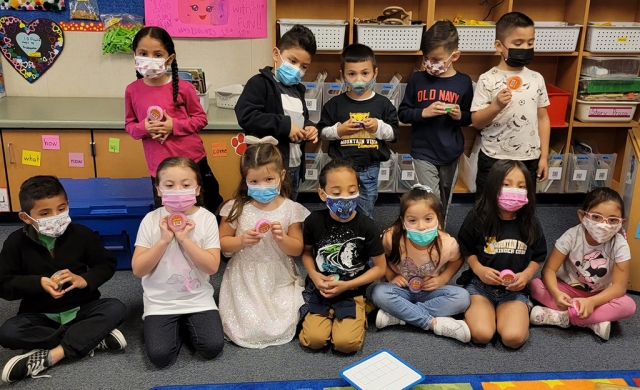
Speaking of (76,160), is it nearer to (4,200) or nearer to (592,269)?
(4,200)

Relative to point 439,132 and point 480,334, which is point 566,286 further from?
point 439,132

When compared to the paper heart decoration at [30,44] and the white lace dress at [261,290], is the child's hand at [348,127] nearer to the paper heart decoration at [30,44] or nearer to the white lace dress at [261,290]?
the white lace dress at [261,290]

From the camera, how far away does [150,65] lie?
8.39 ft

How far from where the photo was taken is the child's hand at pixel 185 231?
2.26m

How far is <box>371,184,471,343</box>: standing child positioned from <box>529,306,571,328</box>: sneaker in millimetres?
300

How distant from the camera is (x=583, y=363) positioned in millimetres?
2293

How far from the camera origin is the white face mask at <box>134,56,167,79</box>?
2.56 meters

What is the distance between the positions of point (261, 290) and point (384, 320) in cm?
53

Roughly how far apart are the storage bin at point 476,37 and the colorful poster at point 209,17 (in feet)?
4.13

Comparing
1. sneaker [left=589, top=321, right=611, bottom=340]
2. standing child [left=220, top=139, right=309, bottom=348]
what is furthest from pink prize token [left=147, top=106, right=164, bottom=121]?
sneaker [left=589, top=321, right=611, bottom=340]

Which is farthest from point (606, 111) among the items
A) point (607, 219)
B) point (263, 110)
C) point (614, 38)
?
point (263, 110)

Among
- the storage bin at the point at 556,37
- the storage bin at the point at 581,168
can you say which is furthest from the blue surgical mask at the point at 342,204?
the storage bin at the point at 581,168

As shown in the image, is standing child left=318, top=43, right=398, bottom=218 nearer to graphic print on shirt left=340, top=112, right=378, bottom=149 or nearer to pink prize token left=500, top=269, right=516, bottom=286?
graphic print on shirt left=340, top=112, right=378, bottom=149

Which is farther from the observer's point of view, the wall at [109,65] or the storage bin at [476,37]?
the wall at [109,65]
